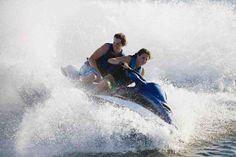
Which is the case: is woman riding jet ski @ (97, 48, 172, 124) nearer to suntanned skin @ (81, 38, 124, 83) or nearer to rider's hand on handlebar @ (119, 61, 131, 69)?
rider's hand on handlebar @ (119, 61, 131, 69)

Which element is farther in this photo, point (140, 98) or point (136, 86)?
point (136, 86)

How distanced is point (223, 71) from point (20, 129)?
28.9 feet

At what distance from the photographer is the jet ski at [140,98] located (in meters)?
7.47

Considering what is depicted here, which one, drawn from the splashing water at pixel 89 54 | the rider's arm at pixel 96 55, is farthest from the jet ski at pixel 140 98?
the rider's arm at pixel 96 55

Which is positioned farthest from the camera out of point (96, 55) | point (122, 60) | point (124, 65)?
point (96, 55)

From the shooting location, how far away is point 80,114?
7422 mm

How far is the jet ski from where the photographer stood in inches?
294

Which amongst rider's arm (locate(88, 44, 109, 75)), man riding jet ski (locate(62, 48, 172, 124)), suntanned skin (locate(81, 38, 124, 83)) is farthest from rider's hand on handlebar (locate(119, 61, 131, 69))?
rider's arm (locate(88, 44, 109, 75))

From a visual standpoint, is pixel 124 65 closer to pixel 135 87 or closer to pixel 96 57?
pixel 135 87

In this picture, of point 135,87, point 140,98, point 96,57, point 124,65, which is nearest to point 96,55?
point 96,57

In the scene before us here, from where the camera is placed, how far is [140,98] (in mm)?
7820

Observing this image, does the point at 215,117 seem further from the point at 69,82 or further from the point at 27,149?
the point at 27,149

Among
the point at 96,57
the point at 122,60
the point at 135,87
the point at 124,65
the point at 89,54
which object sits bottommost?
the point at 135,87

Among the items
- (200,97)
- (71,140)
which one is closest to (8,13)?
(200,97)
